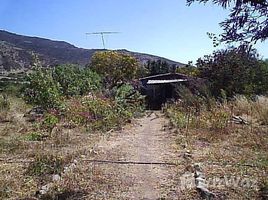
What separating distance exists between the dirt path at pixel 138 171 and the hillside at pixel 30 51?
42.1 metres

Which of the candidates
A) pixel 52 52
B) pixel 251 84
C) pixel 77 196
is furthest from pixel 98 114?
pixel 52 52

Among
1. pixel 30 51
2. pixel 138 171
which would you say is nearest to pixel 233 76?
pixel 138 171

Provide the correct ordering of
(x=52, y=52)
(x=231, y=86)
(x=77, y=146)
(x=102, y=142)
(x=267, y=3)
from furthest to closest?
(x=52, y=52), (x=231, y=86), (x=102, y=142), (x=77, y=146), (x=267, y=3)

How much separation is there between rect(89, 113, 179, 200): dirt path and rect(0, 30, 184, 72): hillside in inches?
1658

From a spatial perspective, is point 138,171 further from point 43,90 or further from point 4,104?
point 4,104

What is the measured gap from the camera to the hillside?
2235 inches

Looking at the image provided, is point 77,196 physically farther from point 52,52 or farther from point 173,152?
point 52,52

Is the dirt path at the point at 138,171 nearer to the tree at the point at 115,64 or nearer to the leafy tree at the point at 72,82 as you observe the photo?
the leafy tree at the point at 72,82

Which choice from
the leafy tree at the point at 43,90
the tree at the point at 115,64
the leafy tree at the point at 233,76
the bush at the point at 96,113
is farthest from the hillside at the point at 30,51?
the leafy tree at the point at 43,90

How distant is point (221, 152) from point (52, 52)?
67.3 metres

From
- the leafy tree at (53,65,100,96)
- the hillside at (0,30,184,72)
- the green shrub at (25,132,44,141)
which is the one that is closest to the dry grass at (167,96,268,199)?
the green shrub at (25,132,44,141)

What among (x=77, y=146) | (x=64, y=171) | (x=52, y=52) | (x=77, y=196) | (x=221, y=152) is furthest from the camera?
(x=52, y=52)

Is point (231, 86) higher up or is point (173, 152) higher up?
point (231, 86)

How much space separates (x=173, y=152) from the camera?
29.6ft
